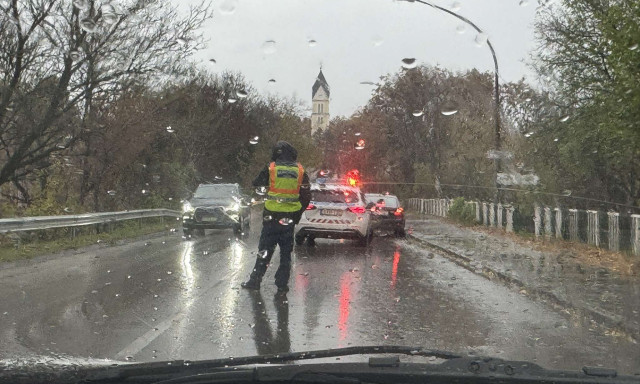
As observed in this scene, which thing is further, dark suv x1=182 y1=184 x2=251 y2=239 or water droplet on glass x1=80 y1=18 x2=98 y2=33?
dark suv x1=182 y1=184 x2=251 y2=239

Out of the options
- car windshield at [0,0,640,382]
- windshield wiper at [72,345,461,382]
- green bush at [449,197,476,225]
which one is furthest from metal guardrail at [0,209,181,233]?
windshield wiper at [72,345,461,382]

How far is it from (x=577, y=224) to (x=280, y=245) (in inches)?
490

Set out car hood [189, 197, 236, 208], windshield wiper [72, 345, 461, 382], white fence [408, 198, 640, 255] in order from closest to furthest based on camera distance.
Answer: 1. windshield wiper [72, 345, 461, 382]
2. white fence [408, 198, 640, 255]
3. car hood [189, 197, 236, 208]

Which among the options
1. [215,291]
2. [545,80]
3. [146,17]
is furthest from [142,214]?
[215,291]

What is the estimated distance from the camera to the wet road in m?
7.35

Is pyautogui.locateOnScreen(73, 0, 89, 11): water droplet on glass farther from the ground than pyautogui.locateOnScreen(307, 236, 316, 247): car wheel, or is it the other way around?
pyautogui.locateOnScreen(73, 0, 89, 11): water droplet on glass

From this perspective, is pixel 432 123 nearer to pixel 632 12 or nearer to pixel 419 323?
pixel 632 12

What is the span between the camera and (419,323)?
881cm

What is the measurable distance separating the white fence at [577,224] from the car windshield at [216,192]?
352 inches

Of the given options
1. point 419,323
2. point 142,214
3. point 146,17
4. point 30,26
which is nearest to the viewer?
point 419,323

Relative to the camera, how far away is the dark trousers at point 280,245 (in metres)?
11.1

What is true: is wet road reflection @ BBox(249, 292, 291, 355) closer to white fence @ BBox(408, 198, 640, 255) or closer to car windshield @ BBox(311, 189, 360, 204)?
white fence @ BBox(408, 198, 640, 255)

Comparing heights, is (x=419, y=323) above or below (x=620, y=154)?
below

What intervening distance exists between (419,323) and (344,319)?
2.54 ft
